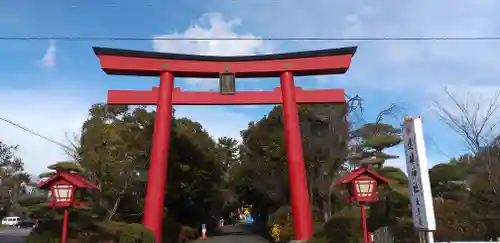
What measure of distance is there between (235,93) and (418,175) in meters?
8.97

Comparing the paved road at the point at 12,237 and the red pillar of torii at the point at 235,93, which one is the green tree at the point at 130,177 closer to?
the red pillar of torii at the point at 235,93

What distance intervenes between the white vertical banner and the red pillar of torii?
659 centimetres

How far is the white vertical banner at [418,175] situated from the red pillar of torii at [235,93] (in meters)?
6.59

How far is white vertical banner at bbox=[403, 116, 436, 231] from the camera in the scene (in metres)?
8.93

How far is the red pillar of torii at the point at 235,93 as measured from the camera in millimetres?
15883

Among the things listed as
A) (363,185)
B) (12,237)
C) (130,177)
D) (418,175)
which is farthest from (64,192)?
(12,237)

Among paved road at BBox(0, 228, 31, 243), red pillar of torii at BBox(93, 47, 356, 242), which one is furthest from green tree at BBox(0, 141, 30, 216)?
red pillar of torii at BBox(93, 47, 356, 242)

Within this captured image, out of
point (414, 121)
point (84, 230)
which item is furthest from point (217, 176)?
point (414, 121)

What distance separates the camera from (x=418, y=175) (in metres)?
9.25

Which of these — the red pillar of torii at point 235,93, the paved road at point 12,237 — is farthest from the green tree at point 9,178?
the red pillar of torii at point 235,93

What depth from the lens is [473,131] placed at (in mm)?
16344

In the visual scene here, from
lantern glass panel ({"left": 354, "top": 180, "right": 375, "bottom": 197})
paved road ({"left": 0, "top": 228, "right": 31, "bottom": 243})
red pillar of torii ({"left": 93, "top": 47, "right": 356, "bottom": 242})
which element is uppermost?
red pillar of torii ({"left": 93, "top": 47, "right": 356, "bottom": 242})

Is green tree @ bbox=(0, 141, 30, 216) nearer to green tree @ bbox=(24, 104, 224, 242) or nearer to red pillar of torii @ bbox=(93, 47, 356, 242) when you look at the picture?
green tree @ bbox=(24, 104, 224, 242)

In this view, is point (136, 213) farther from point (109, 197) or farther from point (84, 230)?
point (84, 230)
